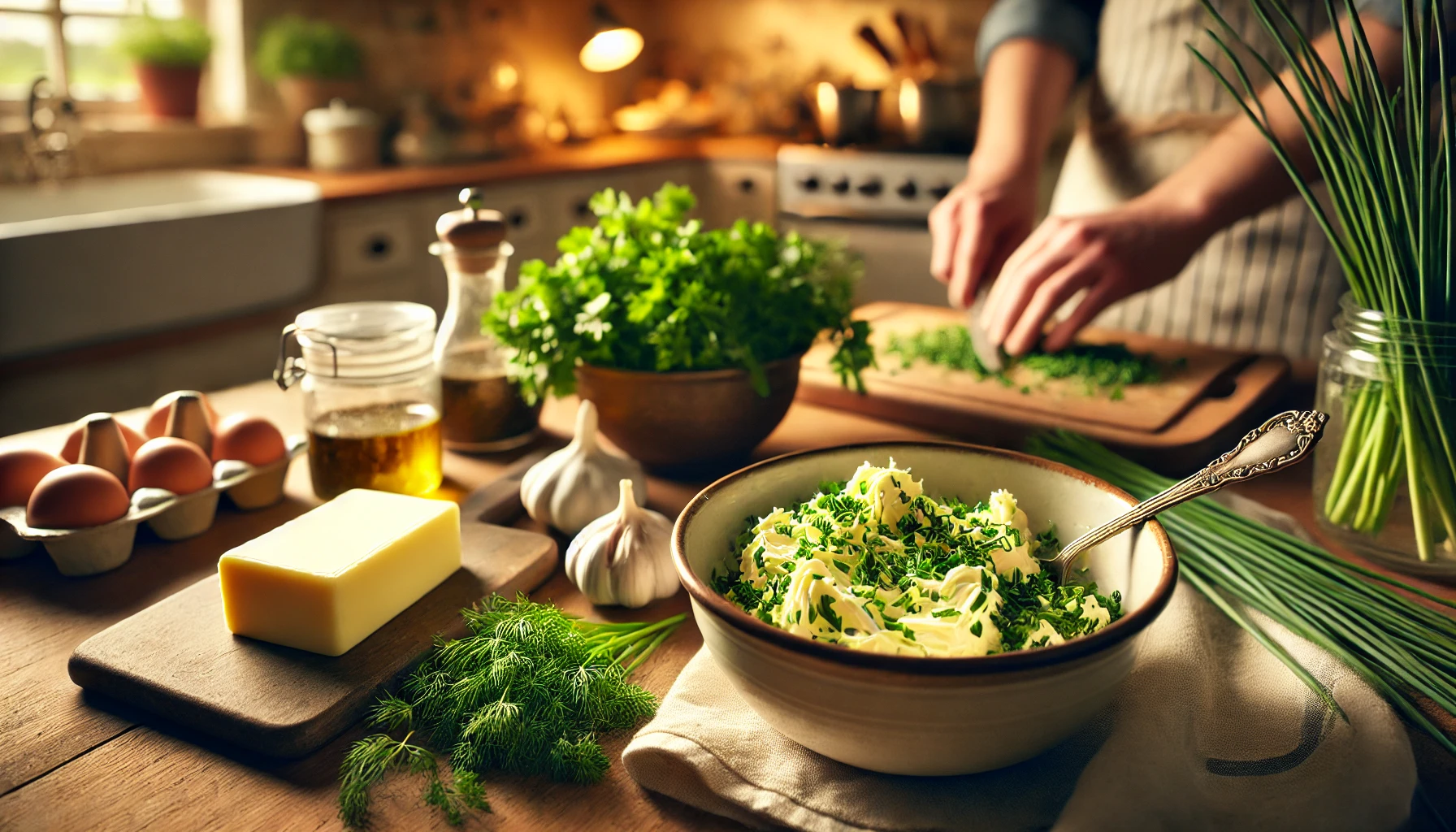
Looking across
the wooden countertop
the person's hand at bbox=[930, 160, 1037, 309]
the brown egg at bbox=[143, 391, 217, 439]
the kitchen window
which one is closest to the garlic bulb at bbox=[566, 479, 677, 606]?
the brown egg at bbox=[143, 391, 217, 439]

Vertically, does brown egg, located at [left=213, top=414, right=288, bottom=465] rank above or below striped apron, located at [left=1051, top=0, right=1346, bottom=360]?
below

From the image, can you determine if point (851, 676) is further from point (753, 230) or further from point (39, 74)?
point (39, 74)

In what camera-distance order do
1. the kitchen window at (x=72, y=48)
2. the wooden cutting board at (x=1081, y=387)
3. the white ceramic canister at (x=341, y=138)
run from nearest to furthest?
the wooden cutting board at (x=1081, y=387) < the kitchen window at (x=72, y=48) < the white ceramic canister at (x=341, y=138)

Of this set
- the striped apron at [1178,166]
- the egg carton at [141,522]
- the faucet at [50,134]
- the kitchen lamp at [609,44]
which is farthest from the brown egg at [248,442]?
the kitchen lamp at [609,44]

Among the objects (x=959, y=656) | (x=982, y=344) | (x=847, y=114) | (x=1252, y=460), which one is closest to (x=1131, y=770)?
(x=959, y=656)

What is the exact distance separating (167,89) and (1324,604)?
3.35 m

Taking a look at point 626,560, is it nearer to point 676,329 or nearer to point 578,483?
point 578,483

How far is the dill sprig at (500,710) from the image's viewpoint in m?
0.63

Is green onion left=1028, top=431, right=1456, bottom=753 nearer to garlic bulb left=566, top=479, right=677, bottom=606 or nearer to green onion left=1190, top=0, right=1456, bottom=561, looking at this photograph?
green onion left=1190, top=0, right=1456, bottom=561

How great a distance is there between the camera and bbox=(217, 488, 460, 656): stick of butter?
72cm

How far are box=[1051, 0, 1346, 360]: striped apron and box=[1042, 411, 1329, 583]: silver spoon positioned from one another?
1.09 metres

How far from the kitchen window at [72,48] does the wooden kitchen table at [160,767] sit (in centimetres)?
266

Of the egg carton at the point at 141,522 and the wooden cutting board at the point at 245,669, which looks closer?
the wooden cutting board at the point at 245,669

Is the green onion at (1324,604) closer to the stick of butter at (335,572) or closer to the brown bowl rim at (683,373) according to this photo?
the brown bowl rim at (683,373)
